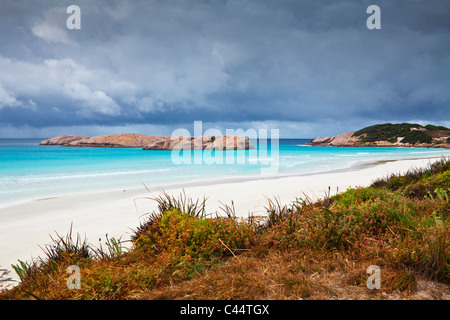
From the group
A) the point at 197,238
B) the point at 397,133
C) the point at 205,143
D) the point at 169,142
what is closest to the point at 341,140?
the point at 397,133

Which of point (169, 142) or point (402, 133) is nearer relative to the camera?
point (169, 142)

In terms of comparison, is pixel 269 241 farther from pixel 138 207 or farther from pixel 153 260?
pixel 138 207

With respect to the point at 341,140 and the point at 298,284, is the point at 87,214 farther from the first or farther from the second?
the point at 341,140

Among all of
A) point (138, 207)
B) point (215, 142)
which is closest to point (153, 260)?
point (138, 207)

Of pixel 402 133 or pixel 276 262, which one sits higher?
pixel 402 133

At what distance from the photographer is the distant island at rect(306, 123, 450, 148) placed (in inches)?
3445

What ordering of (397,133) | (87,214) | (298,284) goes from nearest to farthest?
1. (298,284)
2. (87,214)
3. (397,133)

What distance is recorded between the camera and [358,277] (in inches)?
130

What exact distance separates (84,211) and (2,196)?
7.17 m

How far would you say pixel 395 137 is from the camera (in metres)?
99.4

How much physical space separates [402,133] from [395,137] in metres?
3.47

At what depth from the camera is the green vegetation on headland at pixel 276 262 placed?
313 cm

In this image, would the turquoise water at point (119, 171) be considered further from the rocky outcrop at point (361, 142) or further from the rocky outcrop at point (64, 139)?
the rocky outcrop at point (64, 139)

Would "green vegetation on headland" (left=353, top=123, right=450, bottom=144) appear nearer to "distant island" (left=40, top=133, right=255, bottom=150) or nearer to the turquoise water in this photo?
"distant island" (left=40, top=133, right=255, bottom=150)
